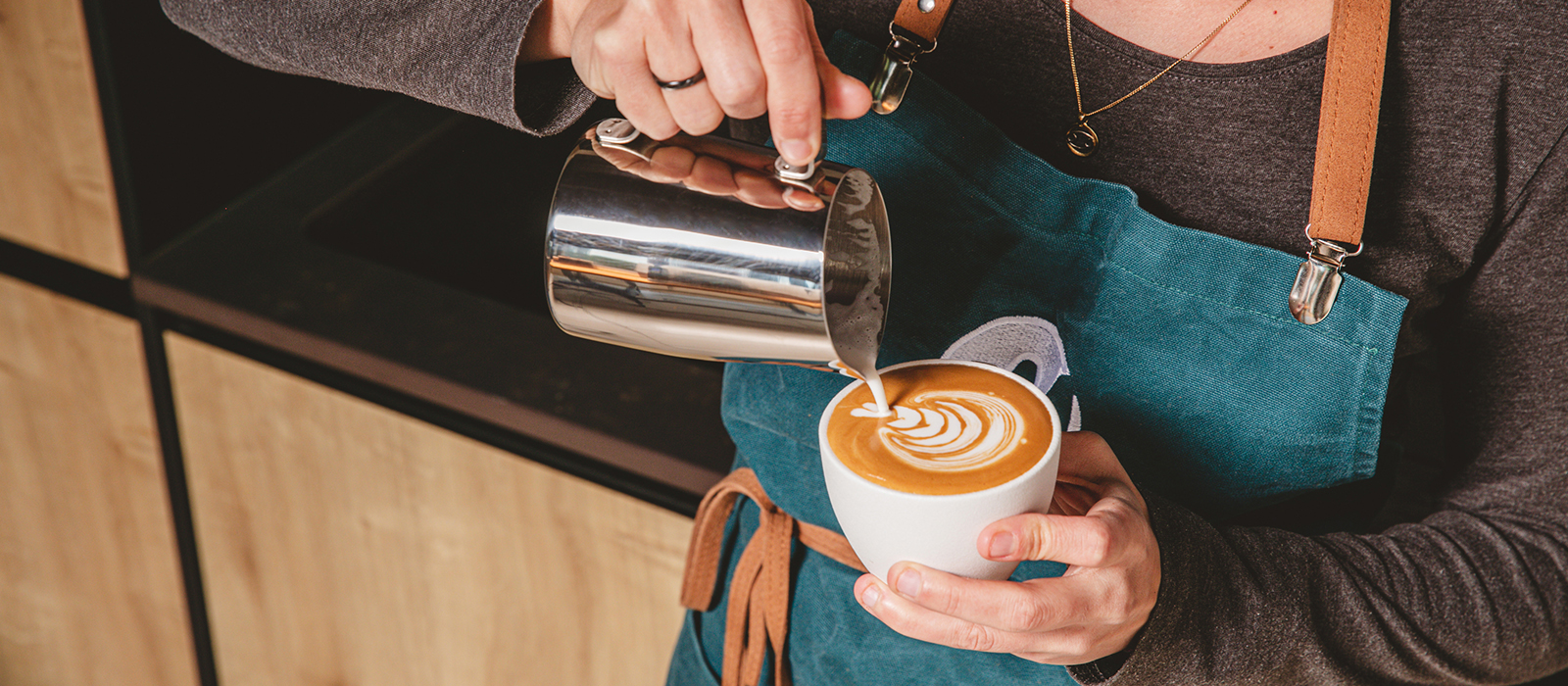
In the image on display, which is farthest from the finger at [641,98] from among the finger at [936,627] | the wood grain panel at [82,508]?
the wood grain panel at [82,508]

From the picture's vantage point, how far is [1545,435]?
32.0 inches

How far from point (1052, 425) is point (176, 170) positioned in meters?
1.33

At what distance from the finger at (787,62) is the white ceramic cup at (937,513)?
0.69ft

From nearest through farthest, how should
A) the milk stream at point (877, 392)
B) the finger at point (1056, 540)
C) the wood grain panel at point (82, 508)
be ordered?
the finger at point (1056, 540)
the milk stream at point (877, 392)
the wood grain panel at point (82, 508)

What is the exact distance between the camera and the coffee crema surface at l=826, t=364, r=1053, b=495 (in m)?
0.66

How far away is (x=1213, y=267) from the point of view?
2.49ft

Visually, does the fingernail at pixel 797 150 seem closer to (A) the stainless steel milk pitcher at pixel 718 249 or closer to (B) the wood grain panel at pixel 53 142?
(A) the stainless steel milk pitcher at pixel 718 249

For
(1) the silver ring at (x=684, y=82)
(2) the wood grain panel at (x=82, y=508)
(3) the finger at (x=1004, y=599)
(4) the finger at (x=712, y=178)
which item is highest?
(1) the silver ring at (x=684, y=82)

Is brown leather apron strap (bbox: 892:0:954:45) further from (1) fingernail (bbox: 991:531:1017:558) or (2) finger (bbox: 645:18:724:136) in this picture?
(1) fingernail (bbox: 991:531:1017:558)

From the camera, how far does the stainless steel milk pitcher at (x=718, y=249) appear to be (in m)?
0.64

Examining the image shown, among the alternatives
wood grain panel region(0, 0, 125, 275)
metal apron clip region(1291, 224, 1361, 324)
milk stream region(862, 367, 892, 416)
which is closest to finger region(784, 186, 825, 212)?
milk stream region(862, 367, 892, 416)

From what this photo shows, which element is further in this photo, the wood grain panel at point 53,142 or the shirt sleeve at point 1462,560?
the wood grain panel at point 53,142

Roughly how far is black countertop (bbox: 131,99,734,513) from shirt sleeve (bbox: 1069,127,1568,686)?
574 mm

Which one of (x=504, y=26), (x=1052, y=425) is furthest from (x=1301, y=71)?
(x=504, y=26)
